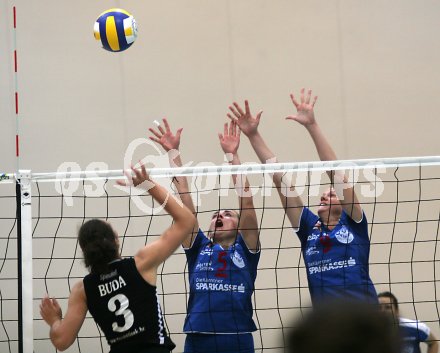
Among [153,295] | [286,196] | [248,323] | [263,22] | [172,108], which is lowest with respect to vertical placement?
[248,323]

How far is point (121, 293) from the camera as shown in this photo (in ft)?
11.7

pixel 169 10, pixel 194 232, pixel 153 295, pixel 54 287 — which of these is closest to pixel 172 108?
pixel 169 10

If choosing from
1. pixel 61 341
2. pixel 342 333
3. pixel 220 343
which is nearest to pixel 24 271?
pixel 61 341

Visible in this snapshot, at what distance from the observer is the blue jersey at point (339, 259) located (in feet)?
15.3

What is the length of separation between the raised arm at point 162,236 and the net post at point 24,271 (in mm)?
A: 962

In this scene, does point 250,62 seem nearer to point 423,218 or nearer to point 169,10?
point 169,10

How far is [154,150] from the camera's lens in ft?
23.3

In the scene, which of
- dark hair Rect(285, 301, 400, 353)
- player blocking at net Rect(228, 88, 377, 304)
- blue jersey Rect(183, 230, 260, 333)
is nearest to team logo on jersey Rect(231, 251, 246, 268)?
blue jersey Rect(183, 230, 260, 333)

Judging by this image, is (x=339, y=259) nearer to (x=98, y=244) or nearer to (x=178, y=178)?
(x=178, y=178)

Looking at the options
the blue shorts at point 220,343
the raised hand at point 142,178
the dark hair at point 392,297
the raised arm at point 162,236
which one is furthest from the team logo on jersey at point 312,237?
the raised hand at point 142,178

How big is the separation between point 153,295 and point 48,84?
4.16 m

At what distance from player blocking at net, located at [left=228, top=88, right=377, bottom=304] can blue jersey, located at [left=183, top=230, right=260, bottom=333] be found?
374 millimetres

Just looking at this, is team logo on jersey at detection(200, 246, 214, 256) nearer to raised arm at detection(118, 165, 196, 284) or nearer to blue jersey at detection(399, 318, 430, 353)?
raised arm at detection(118, 165, 196, 284)

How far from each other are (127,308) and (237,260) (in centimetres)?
132
